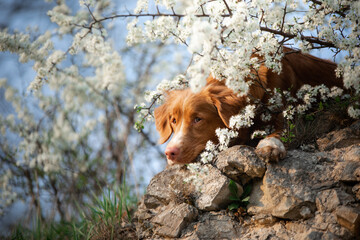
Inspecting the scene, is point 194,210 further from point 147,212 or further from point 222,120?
point 222,120

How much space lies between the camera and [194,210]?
12.4 feet

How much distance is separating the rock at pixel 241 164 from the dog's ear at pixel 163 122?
88cm

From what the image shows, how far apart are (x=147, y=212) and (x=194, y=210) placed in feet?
2.17

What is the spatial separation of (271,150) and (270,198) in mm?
455

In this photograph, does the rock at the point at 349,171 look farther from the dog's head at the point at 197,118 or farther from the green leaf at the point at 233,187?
the dog's head at the point at 197,118

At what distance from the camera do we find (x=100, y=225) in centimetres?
475

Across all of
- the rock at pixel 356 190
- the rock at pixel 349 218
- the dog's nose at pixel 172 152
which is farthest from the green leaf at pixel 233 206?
the rock at pixel 356 190

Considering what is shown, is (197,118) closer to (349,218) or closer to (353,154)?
(353,154)

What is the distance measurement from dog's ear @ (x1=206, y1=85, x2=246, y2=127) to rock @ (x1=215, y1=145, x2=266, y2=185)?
1.10ft

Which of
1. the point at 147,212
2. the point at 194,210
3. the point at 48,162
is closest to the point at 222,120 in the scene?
the point at 194,210

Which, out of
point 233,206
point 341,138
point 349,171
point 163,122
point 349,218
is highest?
point 163,122

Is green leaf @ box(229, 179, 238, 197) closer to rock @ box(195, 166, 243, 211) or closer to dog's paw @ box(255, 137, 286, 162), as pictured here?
rock @ box(195, 166, 243, 211)

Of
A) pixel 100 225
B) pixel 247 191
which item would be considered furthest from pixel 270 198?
pixel 100 225

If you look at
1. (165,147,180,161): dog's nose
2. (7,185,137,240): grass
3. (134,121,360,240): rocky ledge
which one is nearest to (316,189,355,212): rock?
(134,121,360,240): rocky ledge
